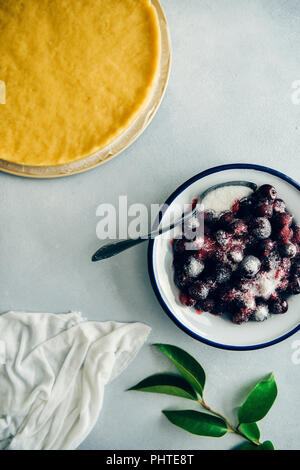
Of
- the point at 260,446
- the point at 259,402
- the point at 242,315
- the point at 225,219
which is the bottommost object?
the point at 260,446

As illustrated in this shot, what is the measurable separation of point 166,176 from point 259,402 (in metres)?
0.66

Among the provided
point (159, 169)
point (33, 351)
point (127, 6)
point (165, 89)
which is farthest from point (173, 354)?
point (127, 6)

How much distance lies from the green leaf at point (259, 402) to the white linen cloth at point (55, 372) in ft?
1.09

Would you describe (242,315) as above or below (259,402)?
above

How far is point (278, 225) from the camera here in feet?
2.91

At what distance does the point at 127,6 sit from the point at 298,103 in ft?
1.70

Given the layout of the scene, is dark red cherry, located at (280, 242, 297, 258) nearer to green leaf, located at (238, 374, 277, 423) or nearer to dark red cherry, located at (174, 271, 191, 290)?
dark red cherry, located at (174, 271, 191, 290)

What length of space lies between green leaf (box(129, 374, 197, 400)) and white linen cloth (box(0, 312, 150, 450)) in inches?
3.2

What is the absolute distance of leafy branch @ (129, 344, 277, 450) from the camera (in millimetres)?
1012

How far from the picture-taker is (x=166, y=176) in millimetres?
1028

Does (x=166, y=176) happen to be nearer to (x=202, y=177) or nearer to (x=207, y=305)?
(x=202, y=177)

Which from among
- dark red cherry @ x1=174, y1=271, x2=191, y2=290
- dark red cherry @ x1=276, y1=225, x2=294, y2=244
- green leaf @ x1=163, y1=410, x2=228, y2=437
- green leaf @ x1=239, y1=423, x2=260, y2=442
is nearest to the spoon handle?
dark red cherry @ x1=174, y1=271, x2=191, y2=290

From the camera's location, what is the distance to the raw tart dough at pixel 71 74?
0.91 m

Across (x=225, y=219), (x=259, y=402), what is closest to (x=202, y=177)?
(x=225, y=219)
